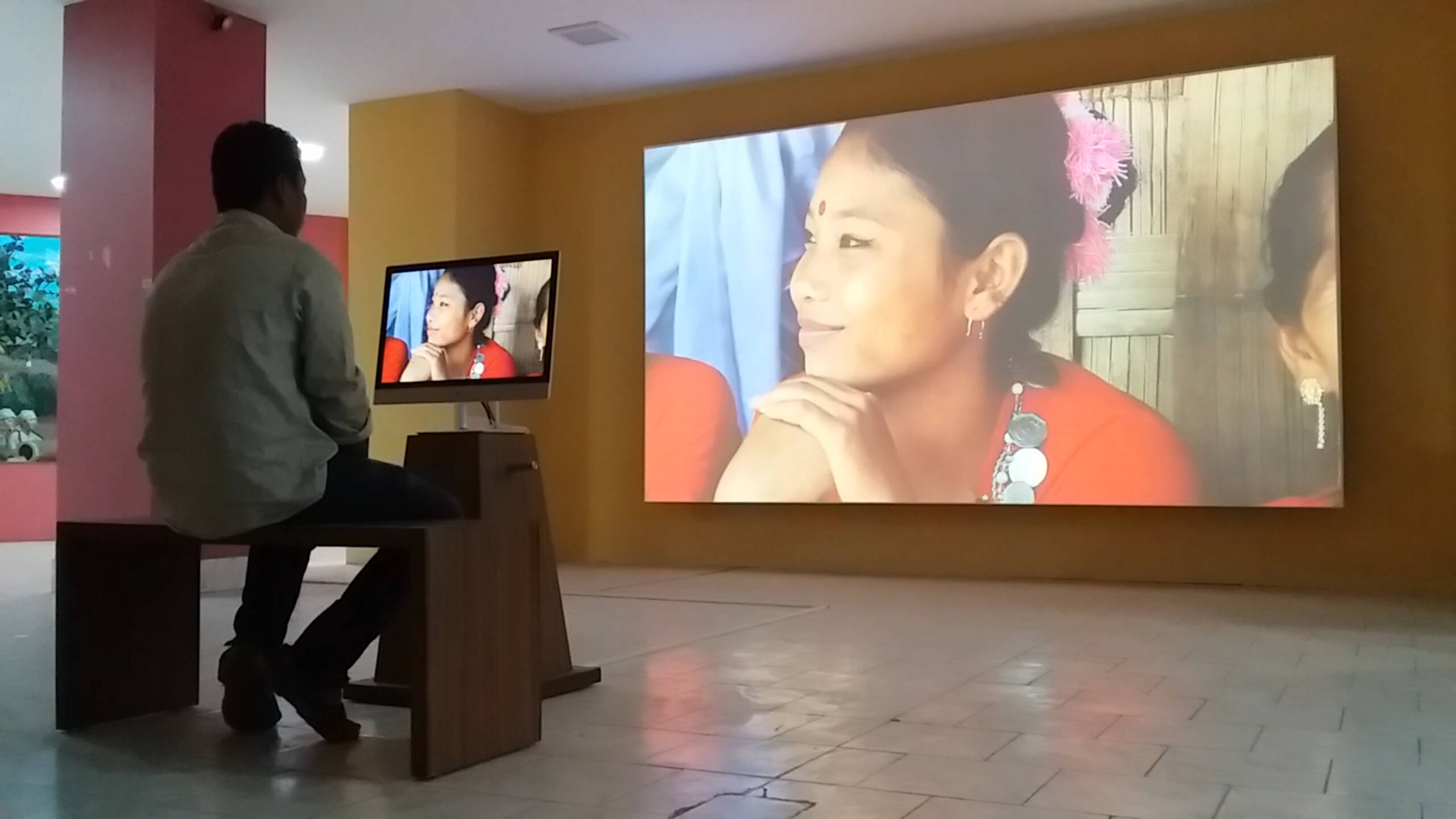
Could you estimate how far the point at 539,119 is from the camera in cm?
655

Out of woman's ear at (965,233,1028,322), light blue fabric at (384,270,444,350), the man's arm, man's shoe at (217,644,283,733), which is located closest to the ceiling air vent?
woman's ear at (965,233,1028,322)

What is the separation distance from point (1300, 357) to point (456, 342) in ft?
11.1

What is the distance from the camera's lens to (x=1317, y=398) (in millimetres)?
4586

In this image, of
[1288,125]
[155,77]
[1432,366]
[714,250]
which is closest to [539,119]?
[714,250]

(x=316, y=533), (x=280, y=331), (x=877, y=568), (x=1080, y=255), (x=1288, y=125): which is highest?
(x=1288, y=125)

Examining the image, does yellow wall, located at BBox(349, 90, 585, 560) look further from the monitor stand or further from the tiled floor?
the monitor stand

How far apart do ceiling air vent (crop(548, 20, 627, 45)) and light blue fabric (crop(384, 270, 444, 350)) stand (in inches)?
102

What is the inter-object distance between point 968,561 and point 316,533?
3751mm

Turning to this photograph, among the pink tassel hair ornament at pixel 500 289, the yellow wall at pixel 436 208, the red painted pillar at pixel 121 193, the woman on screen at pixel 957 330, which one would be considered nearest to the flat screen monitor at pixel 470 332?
the pink tassel hair ornament at pixel 500 289

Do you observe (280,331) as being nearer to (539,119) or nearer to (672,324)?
(672,324)

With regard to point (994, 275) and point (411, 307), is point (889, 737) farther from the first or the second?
point (994, 275)

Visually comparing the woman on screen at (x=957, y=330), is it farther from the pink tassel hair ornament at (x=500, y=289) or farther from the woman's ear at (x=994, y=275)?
the pink tassel hair ornament at (x=500, y=289)

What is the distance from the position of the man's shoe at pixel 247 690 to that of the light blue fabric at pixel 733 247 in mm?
3509

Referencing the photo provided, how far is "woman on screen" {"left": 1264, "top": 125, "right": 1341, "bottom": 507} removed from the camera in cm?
456
